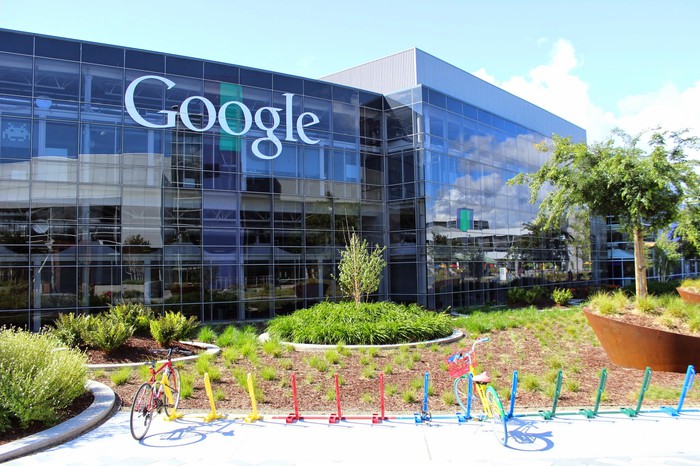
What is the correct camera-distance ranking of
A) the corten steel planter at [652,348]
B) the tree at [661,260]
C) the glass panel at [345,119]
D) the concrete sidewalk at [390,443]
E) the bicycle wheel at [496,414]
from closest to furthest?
the concrete sidewalk at [390,443] < the bicycle wheel at [496,414] < the corten steel planter at [652,348] < the glass panel at [345,119] < the tree at [661,260]

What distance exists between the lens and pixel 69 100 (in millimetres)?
21250

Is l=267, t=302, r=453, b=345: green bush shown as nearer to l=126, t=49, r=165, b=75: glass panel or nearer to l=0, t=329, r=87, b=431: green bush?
l=0, t=329, r=87, b=431: green bush

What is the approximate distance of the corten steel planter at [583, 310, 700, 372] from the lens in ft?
34.1

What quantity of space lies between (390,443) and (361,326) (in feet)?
26.2

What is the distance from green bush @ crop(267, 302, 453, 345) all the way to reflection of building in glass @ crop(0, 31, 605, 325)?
27.3ft

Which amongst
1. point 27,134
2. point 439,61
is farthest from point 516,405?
point 439,61

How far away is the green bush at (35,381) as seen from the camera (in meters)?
6.96

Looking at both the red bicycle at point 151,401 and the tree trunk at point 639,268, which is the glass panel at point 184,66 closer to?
the red bicycle at point 151,401

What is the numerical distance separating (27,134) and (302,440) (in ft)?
63.2

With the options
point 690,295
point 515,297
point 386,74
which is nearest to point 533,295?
point 515,297

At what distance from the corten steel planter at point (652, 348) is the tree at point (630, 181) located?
342cm

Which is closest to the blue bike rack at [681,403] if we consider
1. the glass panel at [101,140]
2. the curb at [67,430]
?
the curb at [67,430]

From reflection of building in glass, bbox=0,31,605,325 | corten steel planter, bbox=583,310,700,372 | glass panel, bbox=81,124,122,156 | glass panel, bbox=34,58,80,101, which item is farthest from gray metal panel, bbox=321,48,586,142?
corten steel planter, bbox=583,310,700,372

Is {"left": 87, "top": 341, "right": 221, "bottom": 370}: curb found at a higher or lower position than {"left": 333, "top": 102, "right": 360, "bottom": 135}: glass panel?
lower
